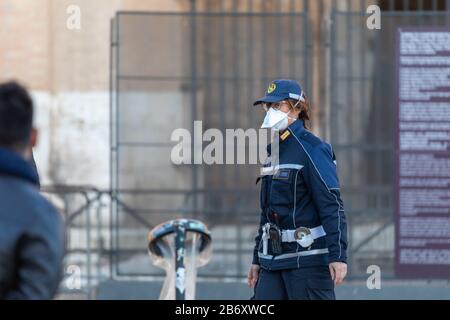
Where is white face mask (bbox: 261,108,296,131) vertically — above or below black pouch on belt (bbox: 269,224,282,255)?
above

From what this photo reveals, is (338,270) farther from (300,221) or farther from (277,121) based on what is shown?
(277,121)

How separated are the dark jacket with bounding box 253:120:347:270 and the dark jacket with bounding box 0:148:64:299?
2897 mm

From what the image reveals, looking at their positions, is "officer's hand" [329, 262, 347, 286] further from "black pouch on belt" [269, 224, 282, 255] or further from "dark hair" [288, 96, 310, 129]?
"dark hair" [288, 96, 310, 129]

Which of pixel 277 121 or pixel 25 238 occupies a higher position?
pixel 277 121

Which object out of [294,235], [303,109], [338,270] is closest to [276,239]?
[294,235]

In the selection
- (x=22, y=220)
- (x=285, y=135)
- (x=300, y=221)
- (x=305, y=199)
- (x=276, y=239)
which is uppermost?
(x=285, y=135)

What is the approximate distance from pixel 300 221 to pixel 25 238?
3.06 metres

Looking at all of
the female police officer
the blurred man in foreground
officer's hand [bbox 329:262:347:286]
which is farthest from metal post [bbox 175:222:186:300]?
the blurred man in foreground

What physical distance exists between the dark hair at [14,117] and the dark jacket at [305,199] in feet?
9.60

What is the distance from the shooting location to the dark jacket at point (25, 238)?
12.0ft

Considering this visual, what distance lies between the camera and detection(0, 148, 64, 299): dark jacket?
3652 mm

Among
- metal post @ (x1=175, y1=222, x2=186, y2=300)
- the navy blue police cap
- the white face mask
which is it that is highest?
the navy blue police cap

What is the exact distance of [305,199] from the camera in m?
6.55

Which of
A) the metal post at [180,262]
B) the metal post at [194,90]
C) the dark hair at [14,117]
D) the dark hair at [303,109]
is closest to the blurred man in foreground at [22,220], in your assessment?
the dark hair at [14,117]
